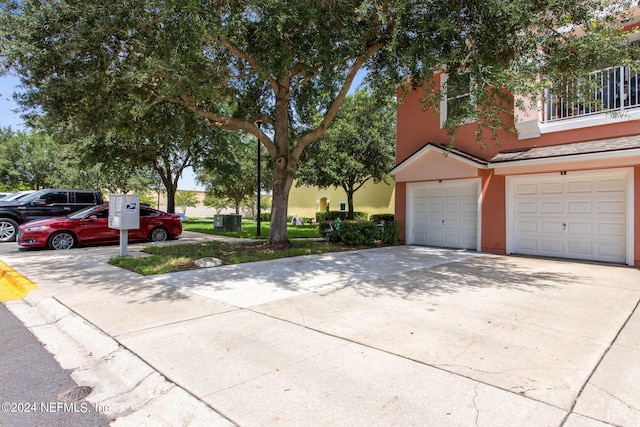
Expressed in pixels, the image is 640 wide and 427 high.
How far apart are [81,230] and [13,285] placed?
5449 mm

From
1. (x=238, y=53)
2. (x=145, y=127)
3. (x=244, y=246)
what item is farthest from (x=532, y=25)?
(x=145, y=127)

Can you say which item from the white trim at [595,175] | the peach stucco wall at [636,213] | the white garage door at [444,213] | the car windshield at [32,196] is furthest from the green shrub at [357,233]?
the car windshield at [32,196]

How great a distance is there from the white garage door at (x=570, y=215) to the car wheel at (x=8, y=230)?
58.4ft

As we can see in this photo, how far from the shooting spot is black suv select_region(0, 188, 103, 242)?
43.9 feet

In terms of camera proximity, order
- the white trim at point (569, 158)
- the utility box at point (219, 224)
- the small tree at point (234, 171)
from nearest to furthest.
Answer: the white trim at point (569, 158)
the utility box at point (219, 224)
the small tree at point (234, 171)

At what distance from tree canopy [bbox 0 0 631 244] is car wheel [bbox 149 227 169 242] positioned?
5.32 m

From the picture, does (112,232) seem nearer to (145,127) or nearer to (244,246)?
(145,127)

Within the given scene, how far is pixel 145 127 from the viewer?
40.3ft

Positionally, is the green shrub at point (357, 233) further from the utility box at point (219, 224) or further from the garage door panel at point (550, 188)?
the utility box at point (219, 224)

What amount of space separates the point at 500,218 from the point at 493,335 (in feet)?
27.3

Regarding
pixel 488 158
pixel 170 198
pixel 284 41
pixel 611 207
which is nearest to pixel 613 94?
pixel 611 207

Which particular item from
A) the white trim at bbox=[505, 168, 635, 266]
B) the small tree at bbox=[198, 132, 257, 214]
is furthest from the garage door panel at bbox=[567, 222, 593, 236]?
the small tree at bbox=[198, 132, 257, 214]

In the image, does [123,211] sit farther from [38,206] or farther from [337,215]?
[337,215]

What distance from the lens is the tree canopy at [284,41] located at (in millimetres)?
7758
